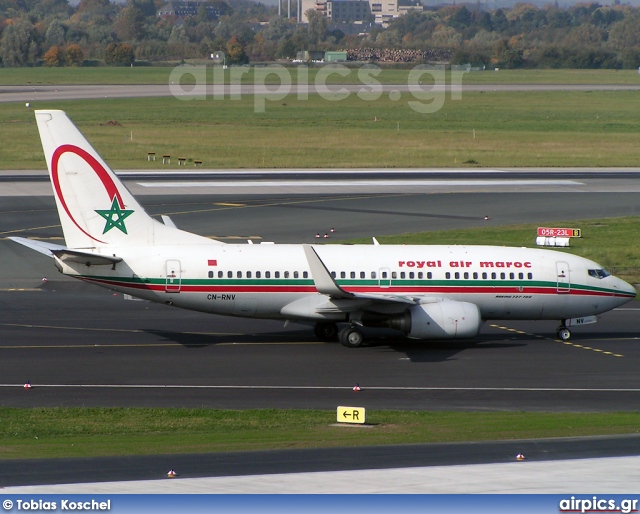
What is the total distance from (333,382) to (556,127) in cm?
11143

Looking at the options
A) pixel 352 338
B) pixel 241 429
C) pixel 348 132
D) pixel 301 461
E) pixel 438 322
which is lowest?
pixel 352 338

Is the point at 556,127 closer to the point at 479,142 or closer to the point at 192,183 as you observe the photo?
the point at 479,142

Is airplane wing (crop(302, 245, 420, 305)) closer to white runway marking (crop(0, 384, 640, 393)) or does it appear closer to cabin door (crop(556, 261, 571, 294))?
white runway marking (crop(0, 384, 640, 393))

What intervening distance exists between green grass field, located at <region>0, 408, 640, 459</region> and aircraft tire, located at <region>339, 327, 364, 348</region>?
9.79 metres

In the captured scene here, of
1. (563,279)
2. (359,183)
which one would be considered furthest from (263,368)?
(359,183)

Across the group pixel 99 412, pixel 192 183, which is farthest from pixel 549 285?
pixel 192 183

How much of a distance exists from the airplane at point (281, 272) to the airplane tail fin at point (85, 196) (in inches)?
1.5

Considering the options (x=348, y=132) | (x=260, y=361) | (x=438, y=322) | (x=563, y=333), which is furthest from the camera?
(x=348, y=132)

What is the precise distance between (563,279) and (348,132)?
3558 inches

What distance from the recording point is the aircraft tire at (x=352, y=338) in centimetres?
4138

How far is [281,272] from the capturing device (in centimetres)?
4094

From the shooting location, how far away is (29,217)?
70.8 metres

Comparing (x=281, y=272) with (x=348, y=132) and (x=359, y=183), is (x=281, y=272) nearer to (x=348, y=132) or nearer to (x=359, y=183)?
(x=359, y=183)

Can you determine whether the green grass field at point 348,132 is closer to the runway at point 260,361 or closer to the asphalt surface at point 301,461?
the runway at point 260,361
